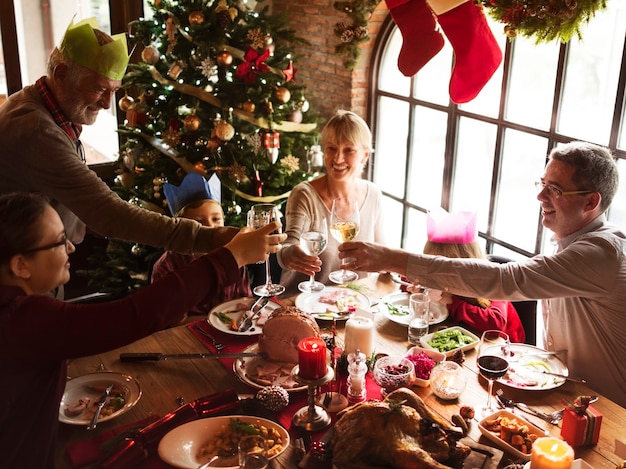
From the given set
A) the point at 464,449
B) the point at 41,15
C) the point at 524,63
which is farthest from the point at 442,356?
the point at 41,15

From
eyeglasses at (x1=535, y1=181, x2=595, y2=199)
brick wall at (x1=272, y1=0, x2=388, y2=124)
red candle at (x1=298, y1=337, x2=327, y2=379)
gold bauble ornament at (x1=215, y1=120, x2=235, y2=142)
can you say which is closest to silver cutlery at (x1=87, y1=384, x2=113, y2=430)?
red candle at (x1=298, y1=337, x2=327, y2=379)

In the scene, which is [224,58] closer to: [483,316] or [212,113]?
[212,113]

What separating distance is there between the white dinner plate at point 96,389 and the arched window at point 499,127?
1.87 metres

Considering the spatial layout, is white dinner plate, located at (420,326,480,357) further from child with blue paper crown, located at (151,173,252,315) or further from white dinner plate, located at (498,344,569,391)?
child with blue paper crown, located at (151,173,252,315)

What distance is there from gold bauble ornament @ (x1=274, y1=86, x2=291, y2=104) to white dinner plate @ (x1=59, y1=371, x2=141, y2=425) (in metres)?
2.17

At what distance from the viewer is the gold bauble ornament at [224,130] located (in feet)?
11.6

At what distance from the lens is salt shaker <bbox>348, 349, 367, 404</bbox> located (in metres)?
1.84

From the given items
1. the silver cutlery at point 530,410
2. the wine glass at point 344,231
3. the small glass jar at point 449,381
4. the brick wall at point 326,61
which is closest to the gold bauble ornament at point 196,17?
the brick wall at point 326,61

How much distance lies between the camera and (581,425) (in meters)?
1.62

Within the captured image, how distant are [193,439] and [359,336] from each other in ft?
2.09

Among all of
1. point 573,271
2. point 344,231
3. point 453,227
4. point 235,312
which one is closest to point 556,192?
point 573,271

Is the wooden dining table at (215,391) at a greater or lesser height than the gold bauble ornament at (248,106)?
lesser

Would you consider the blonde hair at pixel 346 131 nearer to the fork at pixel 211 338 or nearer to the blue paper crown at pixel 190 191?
the blue paper crown at pixel 190 191

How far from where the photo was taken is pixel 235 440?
1.63 m
